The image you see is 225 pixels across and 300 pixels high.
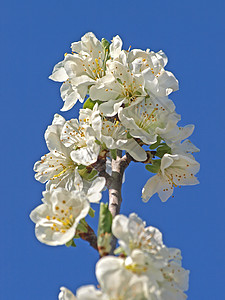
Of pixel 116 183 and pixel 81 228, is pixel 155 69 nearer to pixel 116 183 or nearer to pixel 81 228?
pixel 116 183

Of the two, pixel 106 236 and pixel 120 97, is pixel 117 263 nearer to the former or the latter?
pixel 106 236

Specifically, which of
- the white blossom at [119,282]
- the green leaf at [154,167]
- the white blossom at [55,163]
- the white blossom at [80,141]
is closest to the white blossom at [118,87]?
the white blossom at [80,141]

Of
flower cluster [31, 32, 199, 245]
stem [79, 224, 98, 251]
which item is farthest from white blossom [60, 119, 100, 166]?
stem [79, 224, 98, 251]

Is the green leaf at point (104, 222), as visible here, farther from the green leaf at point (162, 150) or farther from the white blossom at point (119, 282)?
the green leaf at point (162, 150)

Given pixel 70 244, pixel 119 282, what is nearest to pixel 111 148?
pixel 70 244

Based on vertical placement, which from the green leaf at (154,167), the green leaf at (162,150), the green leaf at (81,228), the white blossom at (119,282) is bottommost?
the white blossom at (119,282)

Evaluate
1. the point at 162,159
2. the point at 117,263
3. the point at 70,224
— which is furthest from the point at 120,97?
the point at 117,263

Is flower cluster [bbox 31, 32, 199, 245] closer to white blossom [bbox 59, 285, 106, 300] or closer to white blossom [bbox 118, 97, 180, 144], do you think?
white blossom [bbox 118, 97, 180, 144]
